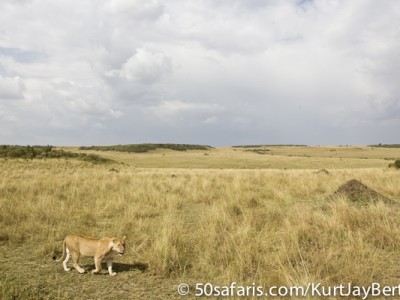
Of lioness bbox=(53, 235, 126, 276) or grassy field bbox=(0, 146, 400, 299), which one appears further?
lioness bbox=(53, 235, 126, 276)

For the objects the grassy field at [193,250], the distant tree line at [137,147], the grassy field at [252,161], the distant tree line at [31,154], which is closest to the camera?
the grassy field at [193,250]

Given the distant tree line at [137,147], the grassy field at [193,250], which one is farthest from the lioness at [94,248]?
the distant tree line at [137,147]

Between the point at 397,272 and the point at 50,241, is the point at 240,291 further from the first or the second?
the point at 50,241

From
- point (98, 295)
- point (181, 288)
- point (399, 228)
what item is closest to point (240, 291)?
point (181, 288)

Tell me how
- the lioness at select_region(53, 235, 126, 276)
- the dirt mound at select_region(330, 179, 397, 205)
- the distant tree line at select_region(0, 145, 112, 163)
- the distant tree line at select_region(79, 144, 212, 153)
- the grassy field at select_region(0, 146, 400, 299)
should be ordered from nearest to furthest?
the grassy field at select_region(0, 146, 400, 299) < the lioness at select_region(53, 235, 126, 276) < the dirt mound at select_region(330, 179, 397, 205) < the distant tree line at select_region(0, 145, 112, 163) < the distant tree line at select_region(79, 144, 212, 153)

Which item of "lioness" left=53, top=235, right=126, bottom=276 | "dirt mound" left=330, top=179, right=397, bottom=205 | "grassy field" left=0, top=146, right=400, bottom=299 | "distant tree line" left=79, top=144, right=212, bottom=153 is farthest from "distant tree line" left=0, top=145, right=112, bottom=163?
"distant tree line" left=79, top=144, right=212, bottom=153

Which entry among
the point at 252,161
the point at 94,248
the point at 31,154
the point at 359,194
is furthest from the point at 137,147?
the point at 94,248

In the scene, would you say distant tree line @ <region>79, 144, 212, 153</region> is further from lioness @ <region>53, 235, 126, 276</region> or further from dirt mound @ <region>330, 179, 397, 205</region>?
lioness @ <region>53, 235, 126, 276</region>

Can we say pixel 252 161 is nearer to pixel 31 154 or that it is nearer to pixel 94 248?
pixel 31 154

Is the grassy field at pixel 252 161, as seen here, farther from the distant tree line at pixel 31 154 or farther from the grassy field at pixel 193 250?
the grassy field at pixel 193 250

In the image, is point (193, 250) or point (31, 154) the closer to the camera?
point (193, 250)

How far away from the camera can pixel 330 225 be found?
25.7 ft

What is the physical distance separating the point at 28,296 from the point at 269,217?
6.11 metres

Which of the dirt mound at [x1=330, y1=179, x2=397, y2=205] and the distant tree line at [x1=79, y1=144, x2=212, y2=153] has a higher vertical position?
the distant tree line at [x1=79, y1=144, x2=212, y2=153]
